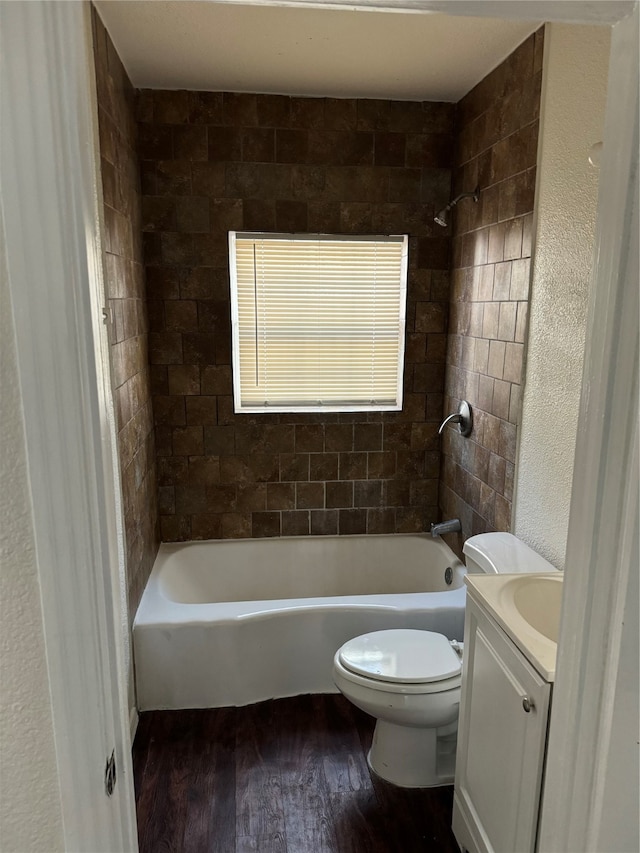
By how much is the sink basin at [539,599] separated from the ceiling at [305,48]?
1797 millimetres

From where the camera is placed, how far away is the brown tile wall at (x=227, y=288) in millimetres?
2877

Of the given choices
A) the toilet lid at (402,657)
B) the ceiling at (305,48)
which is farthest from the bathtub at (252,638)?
the ceiling at (305,48)

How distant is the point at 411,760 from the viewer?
2113 mm

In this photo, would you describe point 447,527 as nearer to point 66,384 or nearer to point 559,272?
point 559,272

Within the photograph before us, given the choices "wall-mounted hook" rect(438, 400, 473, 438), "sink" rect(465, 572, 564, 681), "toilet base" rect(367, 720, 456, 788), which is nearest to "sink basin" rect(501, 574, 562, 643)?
"sink" rect(465, 572, 564, 681)

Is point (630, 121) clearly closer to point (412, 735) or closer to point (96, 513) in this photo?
point (96, 513)

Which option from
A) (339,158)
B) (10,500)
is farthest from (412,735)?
(339,158)

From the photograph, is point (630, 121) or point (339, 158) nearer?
point (630, 121)

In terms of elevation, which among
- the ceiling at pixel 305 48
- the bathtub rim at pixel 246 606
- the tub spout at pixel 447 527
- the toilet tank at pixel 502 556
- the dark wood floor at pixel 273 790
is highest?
the ceiling at pixel 305 48

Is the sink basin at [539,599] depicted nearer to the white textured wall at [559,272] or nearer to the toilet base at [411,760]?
the white textured wall at [559,272]

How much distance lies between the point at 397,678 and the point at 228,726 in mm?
856

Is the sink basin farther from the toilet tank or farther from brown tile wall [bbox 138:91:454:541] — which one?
brown tile wall [bbox 138:91:454:541]

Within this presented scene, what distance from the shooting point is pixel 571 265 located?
6.47 feet

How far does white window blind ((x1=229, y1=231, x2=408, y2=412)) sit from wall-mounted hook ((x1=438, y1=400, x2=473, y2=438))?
381 millimetres
